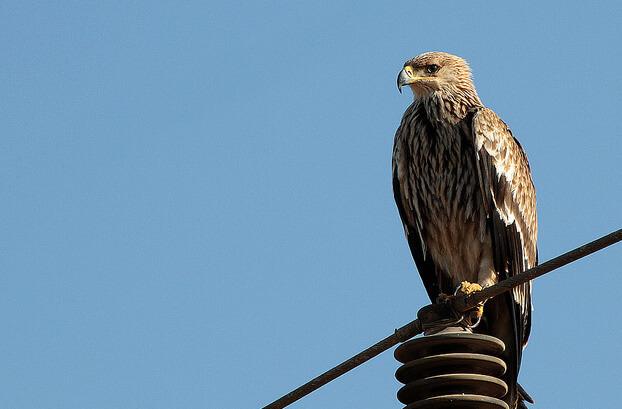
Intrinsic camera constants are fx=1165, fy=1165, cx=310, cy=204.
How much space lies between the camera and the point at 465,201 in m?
9.41

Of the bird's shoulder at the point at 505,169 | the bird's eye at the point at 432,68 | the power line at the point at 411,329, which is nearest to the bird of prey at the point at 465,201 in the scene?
the bird's shoulder at the point at 505,169

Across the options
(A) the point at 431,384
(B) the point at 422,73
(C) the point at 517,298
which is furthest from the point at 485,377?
(B) the point at 422,73

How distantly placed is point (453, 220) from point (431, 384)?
13.9ft

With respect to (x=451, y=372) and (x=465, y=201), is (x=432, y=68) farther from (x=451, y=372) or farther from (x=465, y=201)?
(x=451, y=372)

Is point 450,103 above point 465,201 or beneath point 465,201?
above

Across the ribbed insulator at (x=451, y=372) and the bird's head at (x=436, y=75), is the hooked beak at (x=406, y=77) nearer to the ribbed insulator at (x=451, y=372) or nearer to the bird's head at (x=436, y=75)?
the bird's head at (x=436, y=75)

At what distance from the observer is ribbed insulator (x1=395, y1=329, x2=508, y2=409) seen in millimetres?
5145

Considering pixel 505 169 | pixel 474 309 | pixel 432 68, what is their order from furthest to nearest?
pixel 432 68 → pixel 505 169 → pixel 474 309

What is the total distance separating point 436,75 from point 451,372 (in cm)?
549

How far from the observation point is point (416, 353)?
551 centimetres

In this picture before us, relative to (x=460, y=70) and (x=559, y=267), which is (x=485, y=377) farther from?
(x=460, y=70)

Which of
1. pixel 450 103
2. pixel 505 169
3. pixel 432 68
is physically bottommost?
pixel 505 169

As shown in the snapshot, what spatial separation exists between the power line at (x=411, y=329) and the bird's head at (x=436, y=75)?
175 inches

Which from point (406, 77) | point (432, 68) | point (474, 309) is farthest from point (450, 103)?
point (474, 309)
